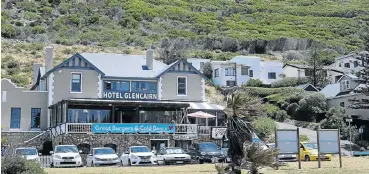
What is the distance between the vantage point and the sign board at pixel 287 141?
22.3 metres

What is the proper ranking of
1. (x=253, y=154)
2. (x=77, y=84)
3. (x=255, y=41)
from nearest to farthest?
(x=253, y=154)
(x=77, y=84)
(x=255, y=41)

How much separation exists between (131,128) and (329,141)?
17.0 m

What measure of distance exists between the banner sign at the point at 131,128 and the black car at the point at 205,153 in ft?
21.0

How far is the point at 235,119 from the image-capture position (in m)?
16.6

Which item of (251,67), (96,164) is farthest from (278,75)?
(96,164)

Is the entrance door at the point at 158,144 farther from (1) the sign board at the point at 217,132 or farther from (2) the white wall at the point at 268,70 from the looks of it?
(2) the white wall at the point at 268,70

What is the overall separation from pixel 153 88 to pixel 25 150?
17140 mm

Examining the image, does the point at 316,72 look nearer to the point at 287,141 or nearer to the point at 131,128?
the point at 131,128

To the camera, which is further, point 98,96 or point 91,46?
point 91,46

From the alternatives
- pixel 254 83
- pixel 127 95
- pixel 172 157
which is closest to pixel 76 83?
pixel 127 95

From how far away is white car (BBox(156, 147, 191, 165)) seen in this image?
93.7ft

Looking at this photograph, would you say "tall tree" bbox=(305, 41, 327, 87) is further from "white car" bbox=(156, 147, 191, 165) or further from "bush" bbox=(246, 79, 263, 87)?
"white car" bbox=(156, 147, 191, 165)

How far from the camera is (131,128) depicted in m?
37.2

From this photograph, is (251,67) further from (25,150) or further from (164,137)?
Answer: (25,150)
